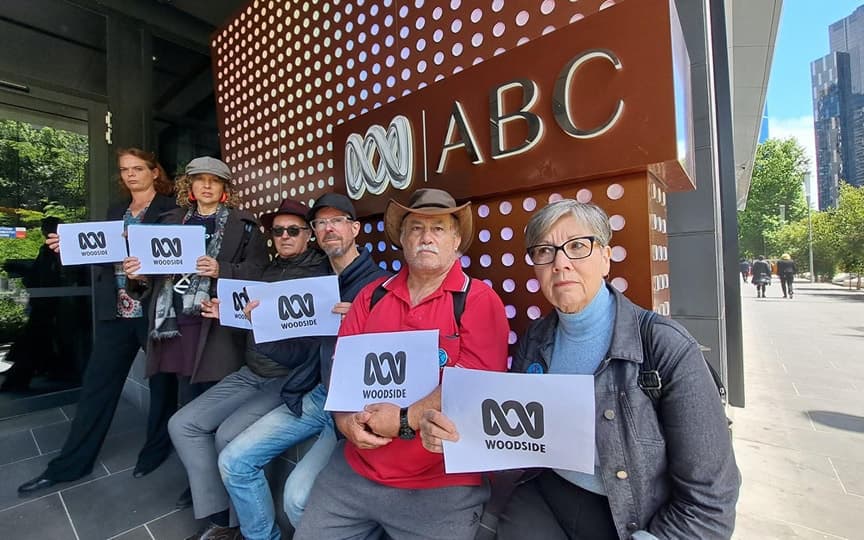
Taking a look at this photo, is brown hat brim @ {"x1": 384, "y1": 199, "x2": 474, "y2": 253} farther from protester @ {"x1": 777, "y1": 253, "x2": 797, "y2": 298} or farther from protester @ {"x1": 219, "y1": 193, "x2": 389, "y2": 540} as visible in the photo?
protester @ {"x1": 777, "y1": 253, "x2": 797, "y2": 298}

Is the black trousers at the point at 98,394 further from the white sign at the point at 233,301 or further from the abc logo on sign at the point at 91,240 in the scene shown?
the white sign at the point at 233,301

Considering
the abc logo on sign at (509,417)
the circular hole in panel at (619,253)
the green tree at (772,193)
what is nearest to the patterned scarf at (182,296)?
the abc logo on sign at (509,417)

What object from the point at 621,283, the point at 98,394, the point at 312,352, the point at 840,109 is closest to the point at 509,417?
the point at 621,283

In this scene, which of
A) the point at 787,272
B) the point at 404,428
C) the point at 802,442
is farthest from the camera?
the point at 787,272

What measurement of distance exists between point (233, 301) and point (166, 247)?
53cm

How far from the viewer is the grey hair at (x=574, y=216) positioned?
1245 millimetres

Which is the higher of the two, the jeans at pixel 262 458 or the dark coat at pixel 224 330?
the dark coat at pixel 224 330

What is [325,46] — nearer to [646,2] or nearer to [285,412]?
[646,2]

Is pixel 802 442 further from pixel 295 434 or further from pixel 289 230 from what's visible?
pixel 289 230

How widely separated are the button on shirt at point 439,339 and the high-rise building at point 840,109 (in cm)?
5970

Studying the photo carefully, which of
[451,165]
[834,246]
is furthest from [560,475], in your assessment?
[834,246]

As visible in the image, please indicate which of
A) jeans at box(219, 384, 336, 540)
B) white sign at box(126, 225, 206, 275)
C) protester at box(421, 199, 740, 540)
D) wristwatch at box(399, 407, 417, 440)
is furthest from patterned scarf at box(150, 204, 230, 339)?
protester at box(421, 199, 740, 540)

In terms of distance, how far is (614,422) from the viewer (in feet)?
3.66

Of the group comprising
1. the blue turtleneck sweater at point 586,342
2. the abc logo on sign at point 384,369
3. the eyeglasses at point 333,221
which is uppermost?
the eyeglasses at point 333,221
